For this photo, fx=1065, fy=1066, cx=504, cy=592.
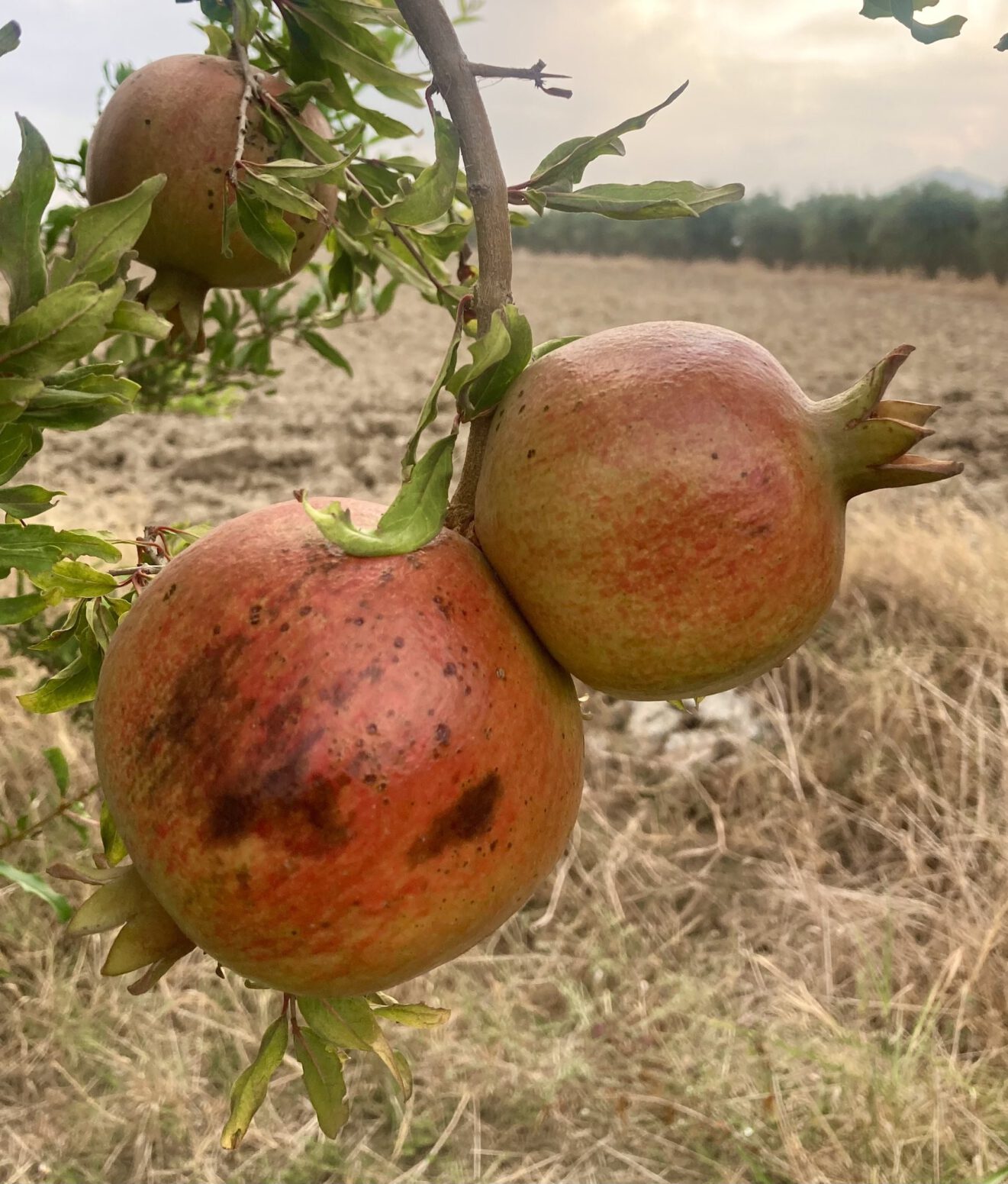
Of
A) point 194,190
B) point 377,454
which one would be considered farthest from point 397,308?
point 194,190

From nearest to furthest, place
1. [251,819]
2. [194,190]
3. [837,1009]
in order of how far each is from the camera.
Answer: [251,819]
[194,190]
[837,1009]

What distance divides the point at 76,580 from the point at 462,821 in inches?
18.4

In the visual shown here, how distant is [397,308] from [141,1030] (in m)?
14.3

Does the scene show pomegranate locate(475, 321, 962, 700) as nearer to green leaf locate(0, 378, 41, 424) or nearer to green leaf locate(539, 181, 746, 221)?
green leaf locate(539, 181, 746, 221)

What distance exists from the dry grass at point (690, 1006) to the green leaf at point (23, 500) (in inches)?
45.2

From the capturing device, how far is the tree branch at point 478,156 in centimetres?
62

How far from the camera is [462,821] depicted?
1.86ft

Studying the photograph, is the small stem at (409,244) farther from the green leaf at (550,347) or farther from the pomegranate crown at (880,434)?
the pomegranate crown at (880,434)

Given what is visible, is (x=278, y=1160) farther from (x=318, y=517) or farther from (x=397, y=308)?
(x=397, y=308)

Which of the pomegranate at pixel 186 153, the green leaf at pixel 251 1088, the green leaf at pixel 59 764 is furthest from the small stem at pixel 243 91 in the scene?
the green leaf at pixel 59 764

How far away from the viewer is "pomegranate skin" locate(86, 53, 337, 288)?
98 centimetres

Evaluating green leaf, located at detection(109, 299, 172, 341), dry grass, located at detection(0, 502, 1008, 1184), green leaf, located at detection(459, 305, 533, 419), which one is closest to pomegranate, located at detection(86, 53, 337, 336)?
green leaf, located at detection(109, 299, 172, 341)

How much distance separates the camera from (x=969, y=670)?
12.3 ft

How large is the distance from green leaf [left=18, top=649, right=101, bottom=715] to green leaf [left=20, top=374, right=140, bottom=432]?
22 cm
